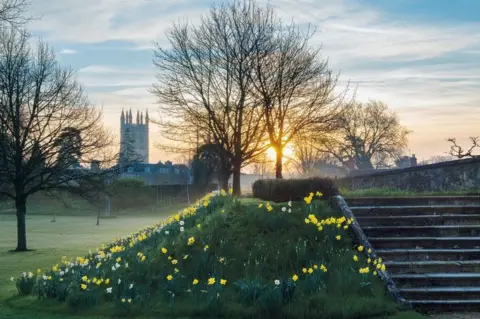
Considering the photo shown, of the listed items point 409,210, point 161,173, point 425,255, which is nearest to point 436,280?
point 425,255

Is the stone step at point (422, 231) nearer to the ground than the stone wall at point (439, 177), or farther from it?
nearer to the ground

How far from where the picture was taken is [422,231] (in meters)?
10.1

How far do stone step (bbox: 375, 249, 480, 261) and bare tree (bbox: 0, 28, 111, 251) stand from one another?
16.7m

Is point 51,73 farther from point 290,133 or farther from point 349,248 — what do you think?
point 349,248

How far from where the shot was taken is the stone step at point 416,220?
1049 centimetres

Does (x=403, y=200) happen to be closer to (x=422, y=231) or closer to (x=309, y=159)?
(x=422, y=231)

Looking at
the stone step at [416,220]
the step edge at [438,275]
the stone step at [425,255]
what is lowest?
the step edge at [438,275]

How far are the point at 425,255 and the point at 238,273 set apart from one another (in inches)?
138

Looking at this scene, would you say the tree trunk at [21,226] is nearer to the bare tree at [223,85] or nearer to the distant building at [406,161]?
the bare tree at [223,85]

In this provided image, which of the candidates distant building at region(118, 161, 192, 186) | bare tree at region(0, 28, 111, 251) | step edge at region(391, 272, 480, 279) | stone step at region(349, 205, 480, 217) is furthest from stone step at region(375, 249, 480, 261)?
distant building at region(118, 161, 192, 186)

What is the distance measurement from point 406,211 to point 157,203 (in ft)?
159

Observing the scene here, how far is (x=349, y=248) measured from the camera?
9.09 meters

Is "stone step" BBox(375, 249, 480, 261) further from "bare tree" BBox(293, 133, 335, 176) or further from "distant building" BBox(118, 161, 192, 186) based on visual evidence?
"distant building" BBox(118, 161, 192, 186)

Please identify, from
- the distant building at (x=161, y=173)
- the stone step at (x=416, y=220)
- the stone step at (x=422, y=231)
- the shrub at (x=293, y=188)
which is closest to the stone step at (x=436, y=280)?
the stone step at (x=422, y=231)
